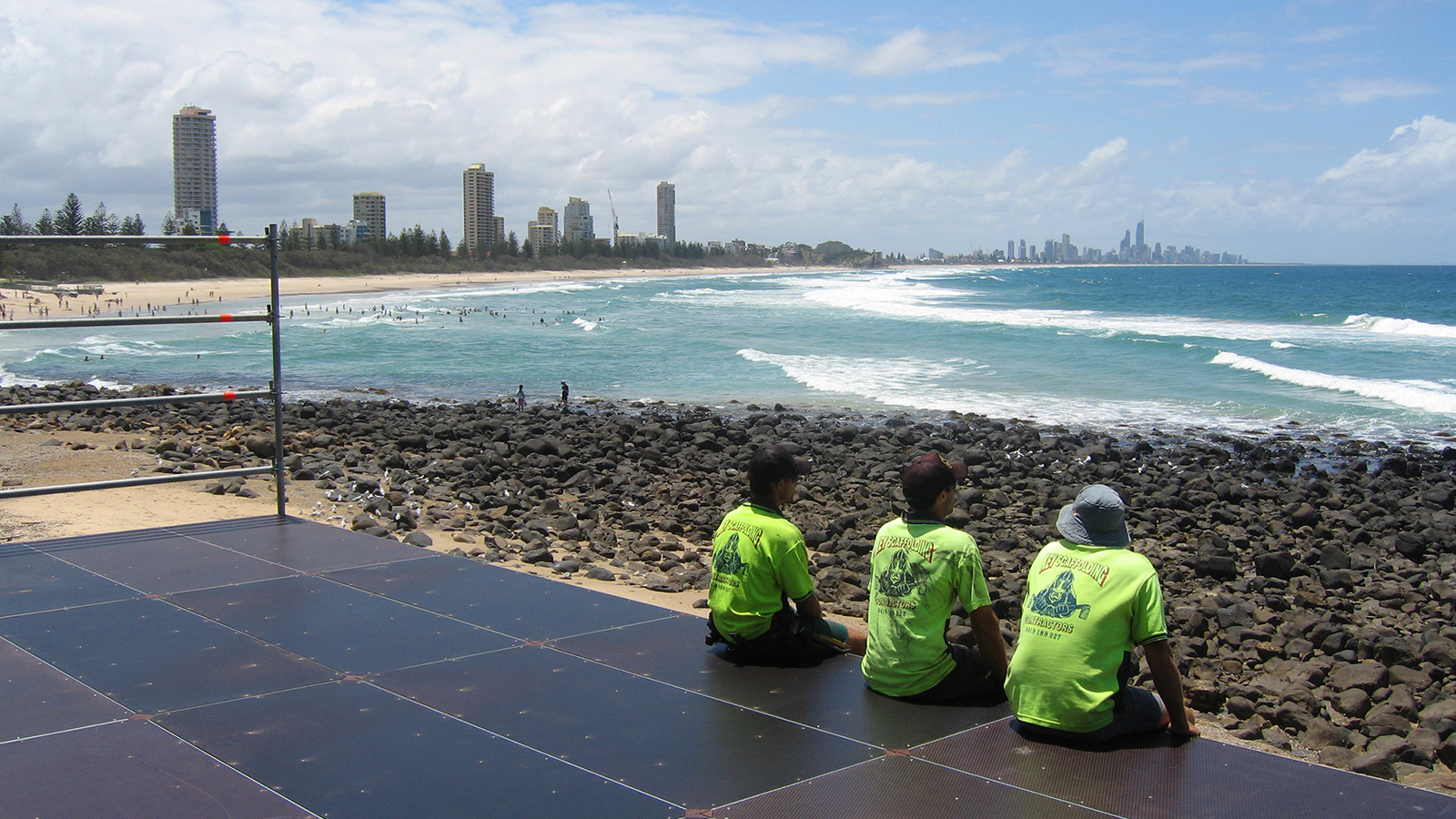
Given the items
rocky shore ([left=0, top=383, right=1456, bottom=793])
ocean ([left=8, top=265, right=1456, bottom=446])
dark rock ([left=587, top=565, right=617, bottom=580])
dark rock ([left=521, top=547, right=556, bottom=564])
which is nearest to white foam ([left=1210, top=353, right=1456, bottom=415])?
ocean ([left=8, top=265, right=1456, bottom=446])

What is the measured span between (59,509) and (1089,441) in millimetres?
13841

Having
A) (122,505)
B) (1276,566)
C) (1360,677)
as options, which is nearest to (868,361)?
(1276,566)

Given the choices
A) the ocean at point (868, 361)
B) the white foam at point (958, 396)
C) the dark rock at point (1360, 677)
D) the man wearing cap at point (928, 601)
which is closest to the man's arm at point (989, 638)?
the man wearing cap at point (928, 601)

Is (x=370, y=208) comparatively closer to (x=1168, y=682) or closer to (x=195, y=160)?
(x=195, y=160)

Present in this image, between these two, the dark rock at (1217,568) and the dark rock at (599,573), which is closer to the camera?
the dark rock at (599,573)

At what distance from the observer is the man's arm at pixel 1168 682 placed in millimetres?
3973

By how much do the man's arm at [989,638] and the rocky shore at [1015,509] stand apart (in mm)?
2021

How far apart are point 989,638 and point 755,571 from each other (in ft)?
3.46

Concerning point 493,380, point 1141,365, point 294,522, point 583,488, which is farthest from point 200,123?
point 294,522

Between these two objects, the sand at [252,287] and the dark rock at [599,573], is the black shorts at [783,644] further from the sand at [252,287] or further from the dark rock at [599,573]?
the sand at [252,287]

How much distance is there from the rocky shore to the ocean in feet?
10.4

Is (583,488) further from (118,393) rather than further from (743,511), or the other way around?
(118,393)

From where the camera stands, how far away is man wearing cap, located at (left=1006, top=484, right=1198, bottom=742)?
3.92 metres

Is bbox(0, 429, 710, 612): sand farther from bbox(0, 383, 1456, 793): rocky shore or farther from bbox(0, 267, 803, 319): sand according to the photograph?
bbox(0, 267, 803, 319): sand
